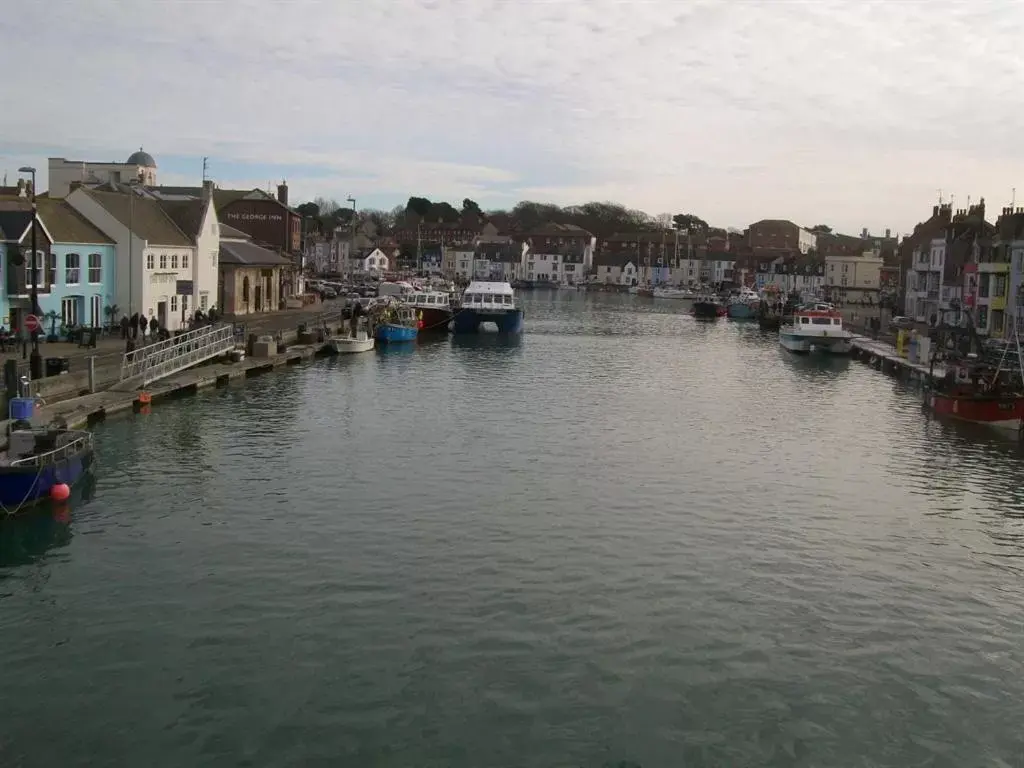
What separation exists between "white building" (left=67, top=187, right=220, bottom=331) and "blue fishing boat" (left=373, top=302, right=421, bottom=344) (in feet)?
34.7

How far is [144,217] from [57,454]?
117ft

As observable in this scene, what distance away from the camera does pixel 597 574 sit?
20188mm

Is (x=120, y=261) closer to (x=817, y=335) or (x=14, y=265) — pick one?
(x=14, y=265)

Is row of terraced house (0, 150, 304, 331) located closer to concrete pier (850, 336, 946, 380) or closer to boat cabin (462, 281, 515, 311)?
boat cabin (462, 281, 515, 311)

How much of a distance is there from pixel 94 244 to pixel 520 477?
102 ft


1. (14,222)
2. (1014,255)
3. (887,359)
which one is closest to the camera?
(14,222)

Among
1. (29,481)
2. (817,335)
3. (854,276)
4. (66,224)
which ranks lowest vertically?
(29,481)

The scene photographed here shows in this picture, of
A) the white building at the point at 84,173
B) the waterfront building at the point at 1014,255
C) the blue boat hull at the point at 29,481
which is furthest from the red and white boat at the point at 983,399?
the white building at the point at 84,173

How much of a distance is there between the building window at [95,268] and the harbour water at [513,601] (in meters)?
17.9

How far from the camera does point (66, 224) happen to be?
49.9 meters

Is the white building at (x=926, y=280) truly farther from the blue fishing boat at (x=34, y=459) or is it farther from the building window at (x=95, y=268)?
the blue fishing boat at (x=34, y=459)

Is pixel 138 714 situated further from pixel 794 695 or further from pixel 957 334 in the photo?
pixel 957 334

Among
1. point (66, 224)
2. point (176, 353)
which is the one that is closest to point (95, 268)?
point (66, 224)

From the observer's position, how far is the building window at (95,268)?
50031 mm
